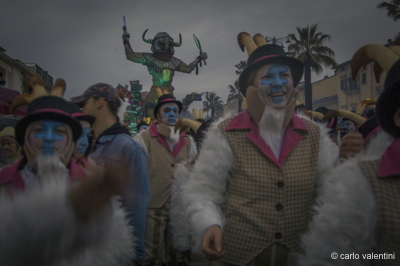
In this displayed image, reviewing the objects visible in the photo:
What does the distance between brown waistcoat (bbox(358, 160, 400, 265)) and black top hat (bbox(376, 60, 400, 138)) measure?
0.94 ft

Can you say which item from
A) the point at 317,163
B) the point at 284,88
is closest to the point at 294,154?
the point at 317,163

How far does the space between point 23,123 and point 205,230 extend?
3.98 ft

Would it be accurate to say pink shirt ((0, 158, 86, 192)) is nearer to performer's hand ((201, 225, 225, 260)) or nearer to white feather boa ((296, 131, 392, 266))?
performer's hand ((201, 225, 225, 260))

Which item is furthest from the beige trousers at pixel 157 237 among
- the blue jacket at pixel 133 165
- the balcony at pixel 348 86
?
the balcony at pixel 348 86

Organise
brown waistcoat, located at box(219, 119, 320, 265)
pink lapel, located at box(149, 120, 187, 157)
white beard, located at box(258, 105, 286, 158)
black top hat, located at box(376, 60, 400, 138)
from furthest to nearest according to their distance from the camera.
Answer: pink lapel, located at box(149, 120, 187, 157)
white beard, located at box(258, 105, 286, 158)
brown waistcoat, located at box(219, 119, 320, 265)
black top hat, located at box(376, 60, 400, 138)

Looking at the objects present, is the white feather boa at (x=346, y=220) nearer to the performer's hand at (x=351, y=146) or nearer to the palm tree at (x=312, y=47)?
the performer's hand at (x=351, y=146)

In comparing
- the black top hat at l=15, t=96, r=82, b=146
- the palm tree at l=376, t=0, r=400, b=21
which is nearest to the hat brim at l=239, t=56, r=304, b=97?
the black top hat at l=15, t=96, r=82, b=146

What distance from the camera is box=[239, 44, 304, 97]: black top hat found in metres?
1.97

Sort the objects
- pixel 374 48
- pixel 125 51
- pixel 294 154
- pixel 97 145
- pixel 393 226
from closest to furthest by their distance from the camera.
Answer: pixel 393 226 → pixel 374 48 → pixel 294 154 → pixel 97 145 → pixel 125 51

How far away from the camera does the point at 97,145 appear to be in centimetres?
229

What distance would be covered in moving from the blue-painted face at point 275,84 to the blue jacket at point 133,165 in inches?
43.7

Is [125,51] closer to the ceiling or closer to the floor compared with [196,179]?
closer to the ceiling

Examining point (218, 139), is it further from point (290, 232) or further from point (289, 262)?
point (289, 262)

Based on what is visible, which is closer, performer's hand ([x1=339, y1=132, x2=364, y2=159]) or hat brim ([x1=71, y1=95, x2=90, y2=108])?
performer's hand ([x1=339, y1=132, x2=364, y2=159])
